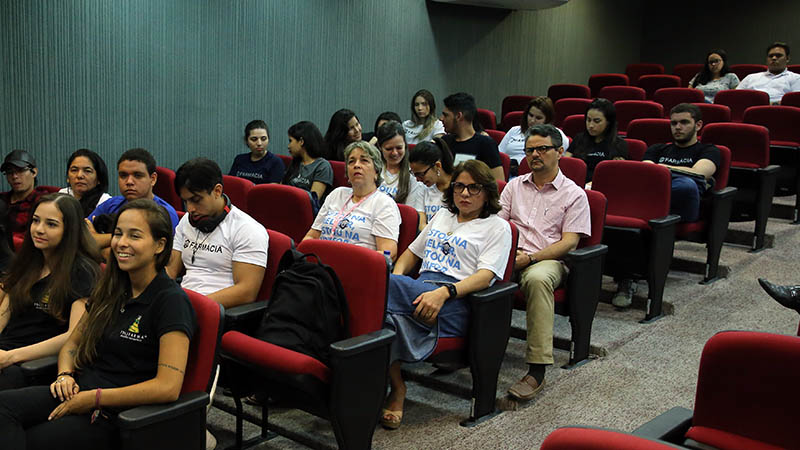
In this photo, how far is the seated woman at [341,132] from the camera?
201 inches

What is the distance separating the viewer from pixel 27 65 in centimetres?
475

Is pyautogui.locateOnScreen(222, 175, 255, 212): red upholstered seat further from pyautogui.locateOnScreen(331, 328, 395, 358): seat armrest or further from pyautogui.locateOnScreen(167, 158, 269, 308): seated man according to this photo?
pyautogui.locateOnScreen(331, 328, 395, 358): seat armrest

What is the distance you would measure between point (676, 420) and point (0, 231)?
2.81 meters

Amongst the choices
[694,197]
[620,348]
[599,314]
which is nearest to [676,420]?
[620,348]

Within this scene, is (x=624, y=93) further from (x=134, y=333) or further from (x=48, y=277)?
(x=134, y=333)

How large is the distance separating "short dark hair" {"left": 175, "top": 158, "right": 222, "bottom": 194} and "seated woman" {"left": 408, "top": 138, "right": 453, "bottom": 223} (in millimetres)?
1053

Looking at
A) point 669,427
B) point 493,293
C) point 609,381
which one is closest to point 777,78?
point 609,381

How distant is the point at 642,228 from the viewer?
3.81 meters

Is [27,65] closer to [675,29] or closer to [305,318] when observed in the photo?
[305,318]

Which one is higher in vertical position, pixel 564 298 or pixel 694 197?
pixel 694 197

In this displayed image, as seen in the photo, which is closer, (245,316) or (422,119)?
(245,316)

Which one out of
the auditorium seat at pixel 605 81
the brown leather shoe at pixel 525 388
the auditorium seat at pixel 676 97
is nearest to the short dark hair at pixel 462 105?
the brown leather shoe at pixel 525 388

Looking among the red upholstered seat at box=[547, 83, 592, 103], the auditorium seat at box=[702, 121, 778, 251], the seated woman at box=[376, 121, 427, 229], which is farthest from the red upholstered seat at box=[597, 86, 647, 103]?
the seated woman at box=[376, 121, 427, 229]

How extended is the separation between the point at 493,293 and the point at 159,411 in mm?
1303
